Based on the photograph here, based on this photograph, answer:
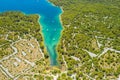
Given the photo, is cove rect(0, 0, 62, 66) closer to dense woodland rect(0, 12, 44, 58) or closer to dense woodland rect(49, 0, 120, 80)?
dense woodland rect(49, 0, 120, 80)

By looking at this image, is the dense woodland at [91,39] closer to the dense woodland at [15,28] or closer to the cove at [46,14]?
the cove at [46,14]

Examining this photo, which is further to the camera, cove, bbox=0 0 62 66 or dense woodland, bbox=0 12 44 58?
cove, bbox=0 0 62 66

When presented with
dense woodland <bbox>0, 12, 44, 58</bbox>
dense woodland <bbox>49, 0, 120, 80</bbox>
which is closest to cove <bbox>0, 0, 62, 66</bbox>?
dense woodland <bbox>49, 0, 120, 80</bbox>

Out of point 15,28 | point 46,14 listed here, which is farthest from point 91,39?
point 46,14

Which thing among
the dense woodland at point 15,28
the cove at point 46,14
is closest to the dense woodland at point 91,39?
the cove at point 46,14

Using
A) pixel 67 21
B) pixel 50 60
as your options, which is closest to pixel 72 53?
pixel 50 60

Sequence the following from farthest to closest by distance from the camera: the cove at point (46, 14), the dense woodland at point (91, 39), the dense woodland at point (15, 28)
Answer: the cove at point (46, 14)
the dense woodland at point (15, 28)
the dense woodland at point (91, 39)

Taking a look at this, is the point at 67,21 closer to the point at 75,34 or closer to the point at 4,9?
the point at 75,34
